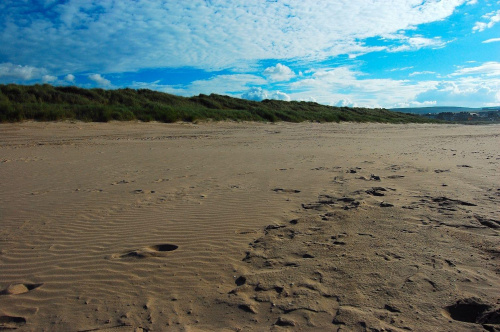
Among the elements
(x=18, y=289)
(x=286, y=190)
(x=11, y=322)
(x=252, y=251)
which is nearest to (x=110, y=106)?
(x=286, y=190)

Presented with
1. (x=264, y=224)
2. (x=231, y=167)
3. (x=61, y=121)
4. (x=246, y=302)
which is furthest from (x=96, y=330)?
(x=61, y=121)

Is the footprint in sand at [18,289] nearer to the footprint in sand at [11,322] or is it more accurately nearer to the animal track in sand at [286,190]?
the footprint in sand at [11,322]

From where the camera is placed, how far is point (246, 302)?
2.49 meters

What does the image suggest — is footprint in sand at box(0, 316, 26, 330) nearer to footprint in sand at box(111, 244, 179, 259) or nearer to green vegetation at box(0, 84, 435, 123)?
footprint in sand at box(111, 244, 179, 259)

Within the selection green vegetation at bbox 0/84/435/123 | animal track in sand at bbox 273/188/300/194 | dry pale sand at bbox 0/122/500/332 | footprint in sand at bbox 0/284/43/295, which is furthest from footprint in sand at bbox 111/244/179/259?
green vegetation at bbox 0/84/435/123

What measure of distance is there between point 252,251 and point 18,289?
6.94ft

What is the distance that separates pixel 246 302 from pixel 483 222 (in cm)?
295

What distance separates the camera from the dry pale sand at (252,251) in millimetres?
2344

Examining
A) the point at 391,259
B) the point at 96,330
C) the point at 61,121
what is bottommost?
the point at 96,330

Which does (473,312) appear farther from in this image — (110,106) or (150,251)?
(110,106)

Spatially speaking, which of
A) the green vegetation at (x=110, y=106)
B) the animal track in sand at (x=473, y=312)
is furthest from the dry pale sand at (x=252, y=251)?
the green vegetation at (x=110, y=106)

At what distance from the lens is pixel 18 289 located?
2832mm

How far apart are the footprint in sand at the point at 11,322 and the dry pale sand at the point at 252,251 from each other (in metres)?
0.01

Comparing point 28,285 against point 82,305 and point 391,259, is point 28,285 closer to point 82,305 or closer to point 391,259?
point 82,305
